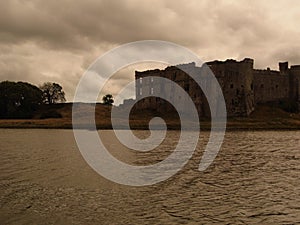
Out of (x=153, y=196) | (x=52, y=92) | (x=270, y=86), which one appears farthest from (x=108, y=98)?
(x=153, y=196)

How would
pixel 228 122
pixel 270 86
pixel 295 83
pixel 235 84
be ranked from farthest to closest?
pixel 295 83, pixel 270 86, pixel 235 84, pixel 228 122

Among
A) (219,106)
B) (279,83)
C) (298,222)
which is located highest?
(279,83)

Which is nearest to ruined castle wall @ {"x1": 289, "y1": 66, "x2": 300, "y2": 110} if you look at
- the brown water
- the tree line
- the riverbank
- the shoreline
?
the riverbank

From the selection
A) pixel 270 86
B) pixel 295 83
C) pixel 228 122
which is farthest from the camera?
pixel 295 83

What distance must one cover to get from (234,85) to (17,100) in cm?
6175

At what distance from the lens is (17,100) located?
109188 mm

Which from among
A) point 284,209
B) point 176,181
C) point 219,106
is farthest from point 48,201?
point 219,106

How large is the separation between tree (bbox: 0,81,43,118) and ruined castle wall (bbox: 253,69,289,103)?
61.1 m

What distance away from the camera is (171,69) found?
99.5 m

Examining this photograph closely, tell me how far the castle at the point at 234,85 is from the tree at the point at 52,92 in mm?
47535

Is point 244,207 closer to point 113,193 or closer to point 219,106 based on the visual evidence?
point 113,193

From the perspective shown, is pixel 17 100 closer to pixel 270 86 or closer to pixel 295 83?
pixel 270 86

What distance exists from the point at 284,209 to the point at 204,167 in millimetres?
10275

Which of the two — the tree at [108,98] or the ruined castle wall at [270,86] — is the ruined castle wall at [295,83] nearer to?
the ruined castle wall at [270,86]
